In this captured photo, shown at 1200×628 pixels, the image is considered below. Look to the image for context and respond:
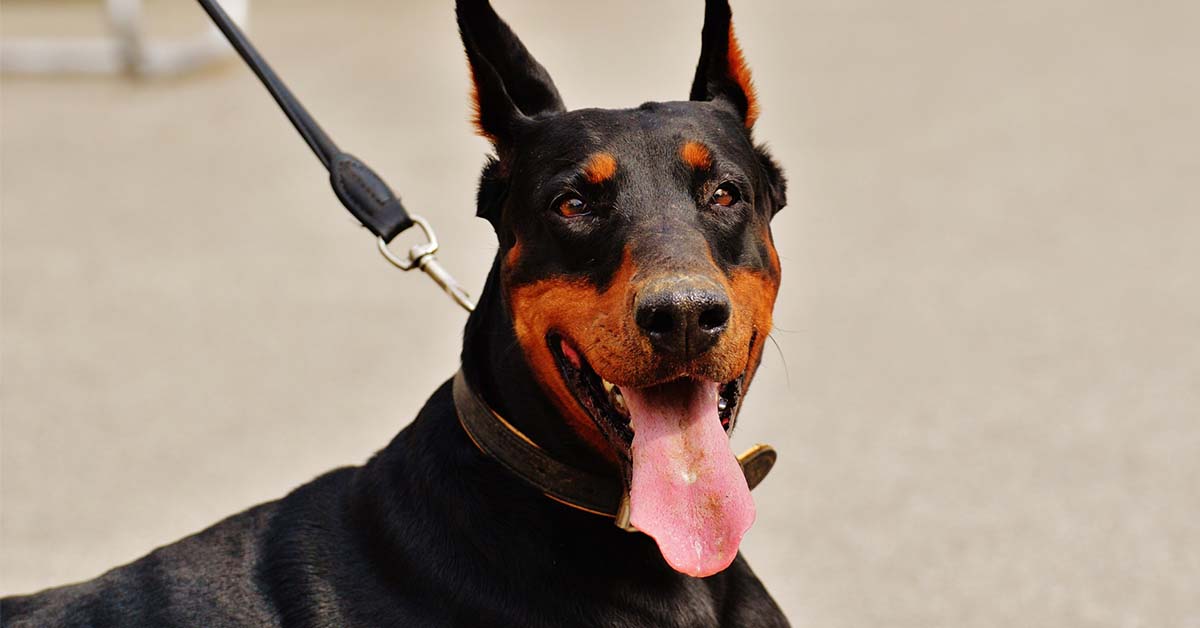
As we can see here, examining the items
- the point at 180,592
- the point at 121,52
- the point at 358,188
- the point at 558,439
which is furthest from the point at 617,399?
the point at 121,52

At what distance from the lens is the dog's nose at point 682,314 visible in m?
2.72

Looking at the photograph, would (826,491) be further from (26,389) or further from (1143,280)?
(26,389)

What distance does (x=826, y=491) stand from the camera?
563 cm

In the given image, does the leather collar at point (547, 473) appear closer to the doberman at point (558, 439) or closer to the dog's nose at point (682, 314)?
the doberman at point (558, 439)

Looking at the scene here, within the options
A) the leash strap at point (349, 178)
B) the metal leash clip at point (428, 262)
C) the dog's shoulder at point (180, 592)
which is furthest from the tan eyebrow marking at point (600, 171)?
the dog's shoulder at point (180, 592)

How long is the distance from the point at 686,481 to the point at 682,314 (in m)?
0.33

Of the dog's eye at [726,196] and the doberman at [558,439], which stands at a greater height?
the dog's eye at [726,196]

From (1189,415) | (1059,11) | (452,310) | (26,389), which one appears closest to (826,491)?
(1189,415)

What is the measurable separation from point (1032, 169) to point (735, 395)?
6.83 m

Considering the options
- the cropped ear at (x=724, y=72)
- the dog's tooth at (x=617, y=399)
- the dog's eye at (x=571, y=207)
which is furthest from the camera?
the cropped ear at (x=724, y=72)

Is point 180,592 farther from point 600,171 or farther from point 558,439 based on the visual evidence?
point 600,171

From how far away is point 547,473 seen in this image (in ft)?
9.58

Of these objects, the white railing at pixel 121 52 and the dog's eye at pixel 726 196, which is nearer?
the dog's eye at pixel 726 196

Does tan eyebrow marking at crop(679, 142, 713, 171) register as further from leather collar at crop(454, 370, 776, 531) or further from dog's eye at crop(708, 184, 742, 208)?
leather collar at crop(454, 370, 776, 531)
